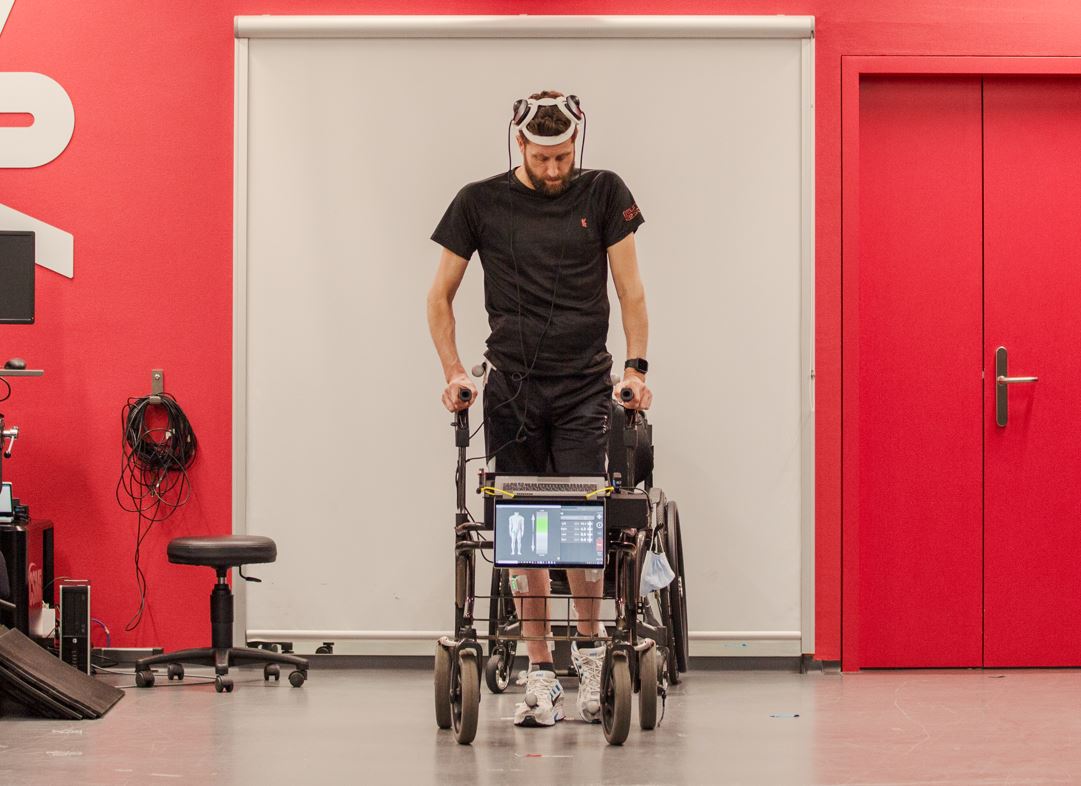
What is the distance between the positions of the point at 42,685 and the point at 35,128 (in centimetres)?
208

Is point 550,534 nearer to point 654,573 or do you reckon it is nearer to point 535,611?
point 535,611

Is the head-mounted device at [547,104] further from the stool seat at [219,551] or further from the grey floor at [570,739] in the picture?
the stool seat at [219,551]

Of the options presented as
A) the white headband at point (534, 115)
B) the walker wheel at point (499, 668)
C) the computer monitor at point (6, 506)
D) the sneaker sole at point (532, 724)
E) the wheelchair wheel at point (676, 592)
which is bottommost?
the sneaker sole at point (532, 724)

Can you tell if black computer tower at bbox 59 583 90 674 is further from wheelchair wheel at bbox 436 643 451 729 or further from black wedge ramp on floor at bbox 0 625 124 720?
wheelchair wheel at bbox 436 643 451 729

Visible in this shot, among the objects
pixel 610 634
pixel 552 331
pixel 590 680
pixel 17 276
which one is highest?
pixel 17 276

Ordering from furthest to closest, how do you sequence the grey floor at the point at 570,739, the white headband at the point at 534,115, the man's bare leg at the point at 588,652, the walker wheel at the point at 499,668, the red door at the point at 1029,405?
the red door at the point at 1029,405
the walker wheel at the point at 499,668
the man's bare leg at the point at 588,652
the white headband at the point at 534,115
the grey floor at the point at 570,739

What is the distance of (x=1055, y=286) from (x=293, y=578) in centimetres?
297

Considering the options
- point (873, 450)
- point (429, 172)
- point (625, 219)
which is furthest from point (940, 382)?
point (429, 172)

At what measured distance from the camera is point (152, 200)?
4648 mm

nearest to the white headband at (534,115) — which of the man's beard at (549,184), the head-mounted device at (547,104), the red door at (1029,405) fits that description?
the head-mounted device at (547,104)

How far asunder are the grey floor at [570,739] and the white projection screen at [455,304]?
0.43m

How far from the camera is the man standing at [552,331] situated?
3.52 meters

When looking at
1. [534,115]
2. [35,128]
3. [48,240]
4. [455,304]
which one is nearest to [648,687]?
[534,115]

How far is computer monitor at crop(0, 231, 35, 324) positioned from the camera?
436 centimetres
